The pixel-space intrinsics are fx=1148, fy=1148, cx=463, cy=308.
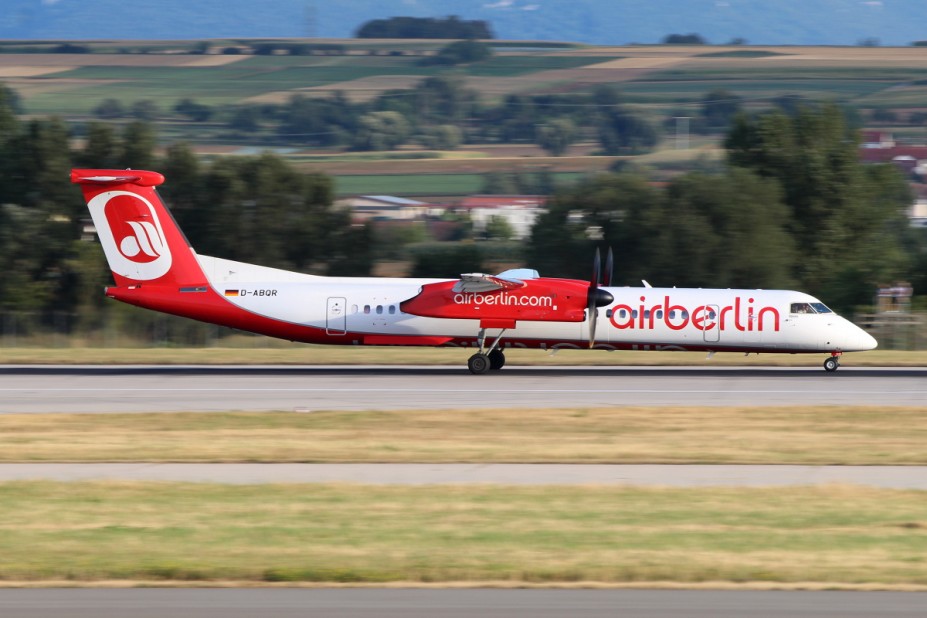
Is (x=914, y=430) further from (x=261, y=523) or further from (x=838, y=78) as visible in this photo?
(x=838, y=78)

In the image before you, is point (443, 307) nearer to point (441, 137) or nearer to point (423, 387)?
point (423, 387)

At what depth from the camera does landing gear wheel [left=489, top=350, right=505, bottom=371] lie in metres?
28.9

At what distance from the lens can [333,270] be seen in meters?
51.6

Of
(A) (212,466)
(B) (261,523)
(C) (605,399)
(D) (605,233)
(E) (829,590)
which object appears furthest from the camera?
(D) (605,233)

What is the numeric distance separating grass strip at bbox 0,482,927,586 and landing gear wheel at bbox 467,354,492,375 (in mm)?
14022

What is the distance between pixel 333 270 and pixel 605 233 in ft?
40.1

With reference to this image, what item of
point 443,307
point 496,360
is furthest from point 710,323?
point 443,307

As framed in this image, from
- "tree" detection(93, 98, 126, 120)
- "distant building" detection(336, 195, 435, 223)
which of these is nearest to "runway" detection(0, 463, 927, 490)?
"distant building" detection(336, 195, 435, 223)

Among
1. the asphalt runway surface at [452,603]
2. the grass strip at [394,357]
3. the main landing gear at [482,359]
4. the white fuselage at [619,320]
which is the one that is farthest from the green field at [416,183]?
the asphalt runway surface at [452,603]

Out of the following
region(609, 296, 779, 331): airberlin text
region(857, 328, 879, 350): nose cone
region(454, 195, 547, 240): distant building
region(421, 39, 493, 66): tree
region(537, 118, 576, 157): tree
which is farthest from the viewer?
region(421, 39, 493, 66): tree

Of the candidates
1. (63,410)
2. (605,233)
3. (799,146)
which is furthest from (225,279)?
(799,146)

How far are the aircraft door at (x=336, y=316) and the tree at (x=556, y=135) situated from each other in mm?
92883

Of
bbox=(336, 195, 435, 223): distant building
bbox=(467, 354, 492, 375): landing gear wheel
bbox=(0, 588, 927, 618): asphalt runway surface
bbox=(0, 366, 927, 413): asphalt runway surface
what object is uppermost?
bbox=(336, 195, 435, 223): distant building

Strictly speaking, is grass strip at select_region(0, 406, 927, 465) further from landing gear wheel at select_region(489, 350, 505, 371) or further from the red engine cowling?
landing gear wheel at select_region(489, 350, 505, 371)
